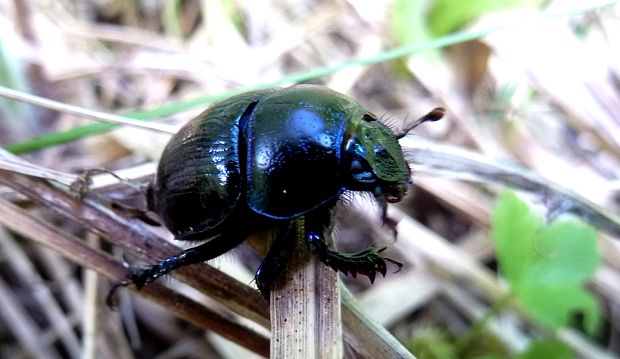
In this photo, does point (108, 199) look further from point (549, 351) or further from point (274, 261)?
point (549, 351)

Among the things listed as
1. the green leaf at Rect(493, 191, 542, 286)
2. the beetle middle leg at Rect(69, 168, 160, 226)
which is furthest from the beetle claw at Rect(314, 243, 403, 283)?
the green leaf at Rect(493, 191, 542, 286)

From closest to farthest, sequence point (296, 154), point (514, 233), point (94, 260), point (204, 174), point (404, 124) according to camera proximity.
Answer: point (296, 154), point (204, 174), point (94, 260), point (404, 124), point (514, 233)

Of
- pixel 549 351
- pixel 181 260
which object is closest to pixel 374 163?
pixel 181 260

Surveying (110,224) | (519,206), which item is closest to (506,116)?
(519,206)

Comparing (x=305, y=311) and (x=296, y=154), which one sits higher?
(x=296, y=154)

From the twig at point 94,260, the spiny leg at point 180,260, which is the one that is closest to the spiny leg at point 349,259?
the spiny leg at point 180,260

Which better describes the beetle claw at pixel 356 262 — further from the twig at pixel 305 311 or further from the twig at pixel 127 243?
the twig at pixel 127 243

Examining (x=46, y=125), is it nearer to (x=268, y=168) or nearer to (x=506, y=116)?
(x=268, y=168)
